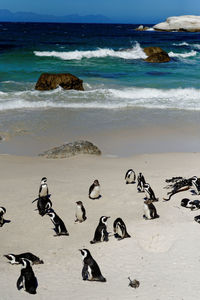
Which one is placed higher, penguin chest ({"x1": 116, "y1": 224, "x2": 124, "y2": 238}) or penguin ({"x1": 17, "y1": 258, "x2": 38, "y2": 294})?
penguin chest ({"x1": 116, "y1": 224, "x2": 124, "y2": 238})

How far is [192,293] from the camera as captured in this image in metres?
5.18

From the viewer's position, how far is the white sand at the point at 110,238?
5.35 m

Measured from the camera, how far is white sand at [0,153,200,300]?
5352mm

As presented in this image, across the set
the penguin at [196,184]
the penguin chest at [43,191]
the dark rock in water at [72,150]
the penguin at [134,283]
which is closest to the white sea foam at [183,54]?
the dark rock in water at [72,150]

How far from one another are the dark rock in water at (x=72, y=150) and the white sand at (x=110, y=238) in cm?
63

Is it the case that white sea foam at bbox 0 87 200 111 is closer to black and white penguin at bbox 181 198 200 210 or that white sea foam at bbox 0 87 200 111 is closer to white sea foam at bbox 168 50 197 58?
black and white penguin at bbox 181 198 200 210

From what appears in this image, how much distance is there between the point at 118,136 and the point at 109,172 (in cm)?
346

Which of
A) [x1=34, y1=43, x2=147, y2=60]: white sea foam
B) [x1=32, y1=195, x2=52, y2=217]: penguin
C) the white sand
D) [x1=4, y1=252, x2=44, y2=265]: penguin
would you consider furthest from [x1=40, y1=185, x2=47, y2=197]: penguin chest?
[x1=34, y1=43, x2=147, y2=60]: white sea foam

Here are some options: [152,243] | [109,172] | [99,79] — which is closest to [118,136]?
[109,172]

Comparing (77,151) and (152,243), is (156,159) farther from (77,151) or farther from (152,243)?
(152,243)

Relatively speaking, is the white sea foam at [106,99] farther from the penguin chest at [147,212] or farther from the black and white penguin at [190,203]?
the penguin chest at [147,212]

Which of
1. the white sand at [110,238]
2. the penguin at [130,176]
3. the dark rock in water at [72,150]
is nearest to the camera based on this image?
the white sand at [110,238]

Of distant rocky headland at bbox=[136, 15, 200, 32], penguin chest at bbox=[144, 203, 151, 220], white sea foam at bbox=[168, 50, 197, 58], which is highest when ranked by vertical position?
distant rocky headland at bbox=[136, 15, 200, 32]

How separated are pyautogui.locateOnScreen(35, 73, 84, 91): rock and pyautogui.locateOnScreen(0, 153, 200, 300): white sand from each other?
1077 cm
